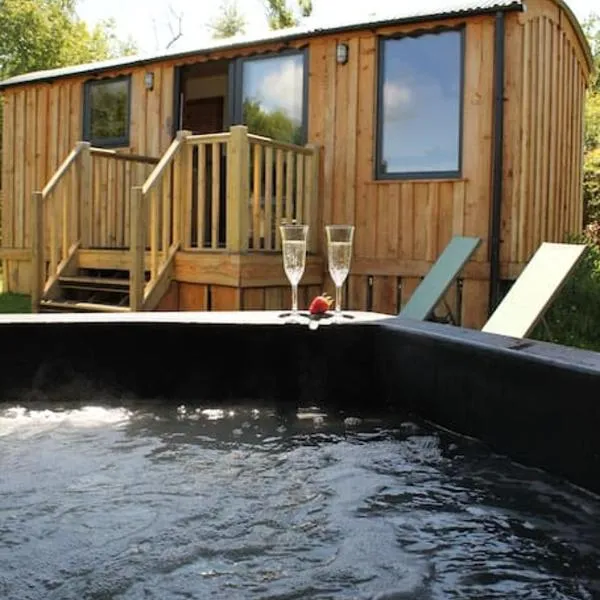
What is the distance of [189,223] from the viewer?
7051 mm

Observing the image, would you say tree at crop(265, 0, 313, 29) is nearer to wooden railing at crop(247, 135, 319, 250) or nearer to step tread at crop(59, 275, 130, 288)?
wooden railing at crop(247, 135, 319, 250)

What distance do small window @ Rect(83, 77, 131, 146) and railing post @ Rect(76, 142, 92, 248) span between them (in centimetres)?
144

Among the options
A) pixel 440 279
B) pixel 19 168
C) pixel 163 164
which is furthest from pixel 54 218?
pixel 440 279

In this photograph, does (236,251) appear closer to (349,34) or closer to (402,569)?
(349,34)

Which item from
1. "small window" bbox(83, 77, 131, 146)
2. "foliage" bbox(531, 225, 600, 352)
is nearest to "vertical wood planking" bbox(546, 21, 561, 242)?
"foliage" bbox(531, 225, 600, 352)

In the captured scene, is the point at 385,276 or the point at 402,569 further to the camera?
the point at 385,276

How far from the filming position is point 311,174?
298 inches

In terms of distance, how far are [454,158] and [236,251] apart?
1.98 metres

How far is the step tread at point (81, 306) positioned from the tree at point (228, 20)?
2456 cm

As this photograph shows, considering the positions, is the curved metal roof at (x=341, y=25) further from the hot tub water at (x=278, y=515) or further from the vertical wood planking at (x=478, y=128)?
the hot tub water at (x=278, y=515)

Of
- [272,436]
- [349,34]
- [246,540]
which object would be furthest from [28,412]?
[349,34]

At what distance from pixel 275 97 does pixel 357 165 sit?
1.15 meters

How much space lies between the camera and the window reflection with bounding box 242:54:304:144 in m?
7.89

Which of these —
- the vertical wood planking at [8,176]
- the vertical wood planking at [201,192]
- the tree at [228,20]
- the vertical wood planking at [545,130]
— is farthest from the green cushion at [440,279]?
the tree at [228,20]
